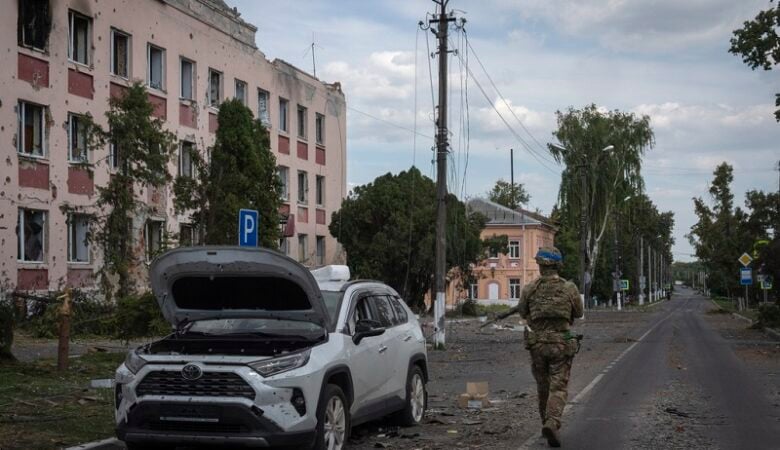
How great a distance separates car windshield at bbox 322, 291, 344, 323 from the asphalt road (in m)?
2.30

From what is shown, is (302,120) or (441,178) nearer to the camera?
(441,178)

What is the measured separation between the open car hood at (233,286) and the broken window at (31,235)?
17749 millimetres

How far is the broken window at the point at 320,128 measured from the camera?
1724 inches

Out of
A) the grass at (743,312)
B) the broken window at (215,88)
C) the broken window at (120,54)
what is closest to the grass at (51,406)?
the broken window at (120,54)

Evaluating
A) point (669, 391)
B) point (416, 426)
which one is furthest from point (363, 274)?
point (416, 426)

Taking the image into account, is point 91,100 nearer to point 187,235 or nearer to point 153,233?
point 153,233

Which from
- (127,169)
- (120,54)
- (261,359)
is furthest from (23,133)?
(261,359)

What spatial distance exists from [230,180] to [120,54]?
12.7m

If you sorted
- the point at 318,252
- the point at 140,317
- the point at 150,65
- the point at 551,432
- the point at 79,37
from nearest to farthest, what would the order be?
the point at 551,432
the point at 140,317
the point at 79,37
the point at 150,65
the point at 318,252

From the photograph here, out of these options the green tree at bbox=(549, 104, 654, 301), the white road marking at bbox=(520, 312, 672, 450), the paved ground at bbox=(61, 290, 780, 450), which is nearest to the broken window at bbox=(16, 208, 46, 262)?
the paved ground at bbox=(61, 290, 780, 450)

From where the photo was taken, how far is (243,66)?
121 ft

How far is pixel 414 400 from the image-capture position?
10.6 m

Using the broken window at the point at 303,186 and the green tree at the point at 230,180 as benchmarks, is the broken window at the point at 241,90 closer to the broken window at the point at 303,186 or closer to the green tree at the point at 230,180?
the broken window at the point at 303,186

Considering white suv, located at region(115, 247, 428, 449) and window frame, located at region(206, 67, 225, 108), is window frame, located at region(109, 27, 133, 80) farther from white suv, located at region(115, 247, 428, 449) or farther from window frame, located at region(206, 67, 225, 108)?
white suv, located at region(115, 247, 428, 449)
